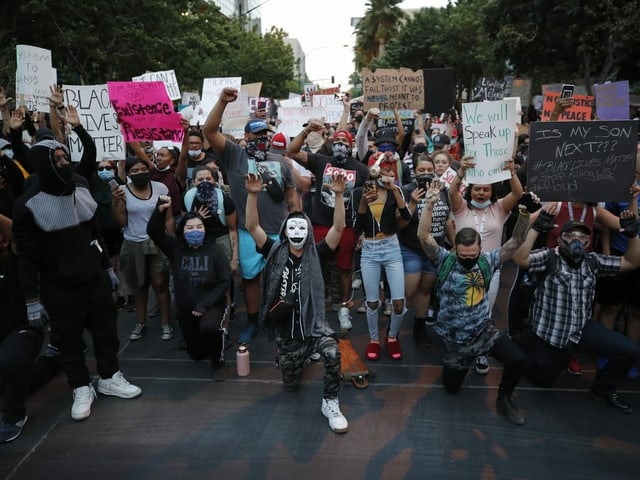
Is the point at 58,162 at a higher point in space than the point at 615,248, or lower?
higher

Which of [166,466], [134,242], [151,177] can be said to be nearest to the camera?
[166,466]

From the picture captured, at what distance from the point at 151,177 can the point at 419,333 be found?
3.51 m

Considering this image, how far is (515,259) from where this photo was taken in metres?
4.31

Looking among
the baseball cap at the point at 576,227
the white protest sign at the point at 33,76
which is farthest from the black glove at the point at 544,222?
the white protest sign at the point at 33,76

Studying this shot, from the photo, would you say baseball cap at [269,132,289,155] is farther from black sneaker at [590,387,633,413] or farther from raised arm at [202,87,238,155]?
black sneaker at [590,387,633,413]

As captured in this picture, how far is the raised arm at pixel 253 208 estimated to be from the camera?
414 centimetres

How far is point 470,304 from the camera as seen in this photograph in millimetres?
4188

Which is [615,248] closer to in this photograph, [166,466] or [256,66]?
[166,466]

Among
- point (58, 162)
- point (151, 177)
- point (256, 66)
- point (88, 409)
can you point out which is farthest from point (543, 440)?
point (256, 66)

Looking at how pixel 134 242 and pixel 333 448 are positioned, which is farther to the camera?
pixel 134 242

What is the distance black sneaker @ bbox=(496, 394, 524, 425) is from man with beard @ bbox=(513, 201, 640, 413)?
0.48 meters

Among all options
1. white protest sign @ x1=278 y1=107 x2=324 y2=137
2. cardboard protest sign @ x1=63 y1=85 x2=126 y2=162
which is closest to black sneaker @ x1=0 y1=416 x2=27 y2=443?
cardboard protest sign @ x1=63 y1=85 x2=126 y2=162

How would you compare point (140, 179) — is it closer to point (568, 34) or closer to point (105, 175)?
point (105, 175)

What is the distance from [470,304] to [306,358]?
1444mm
